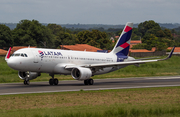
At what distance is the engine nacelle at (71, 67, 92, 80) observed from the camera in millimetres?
34094

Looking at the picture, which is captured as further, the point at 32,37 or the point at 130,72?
the point at 32,37

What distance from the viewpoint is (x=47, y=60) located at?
34.1 metres

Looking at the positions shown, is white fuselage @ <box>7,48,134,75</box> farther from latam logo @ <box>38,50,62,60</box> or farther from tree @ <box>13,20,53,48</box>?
tree @ <box>13,20,53,48</box>

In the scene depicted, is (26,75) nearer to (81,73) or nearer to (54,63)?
(54,63)

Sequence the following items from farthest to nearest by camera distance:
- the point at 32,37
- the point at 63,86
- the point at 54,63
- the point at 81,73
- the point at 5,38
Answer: the point at 32,37, the point at 5,38, the point at 54,63, the point at 81,73, the point at 63,86

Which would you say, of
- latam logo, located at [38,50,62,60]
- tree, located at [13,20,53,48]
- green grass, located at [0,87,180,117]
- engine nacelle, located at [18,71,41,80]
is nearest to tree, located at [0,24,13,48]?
tree, located at [13,20,53,48]

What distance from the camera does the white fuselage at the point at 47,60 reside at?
3212 centimetres

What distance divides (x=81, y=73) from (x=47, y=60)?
3.90 meters

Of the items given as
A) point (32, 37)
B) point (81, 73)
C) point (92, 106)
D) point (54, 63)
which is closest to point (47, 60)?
point (54, 63)

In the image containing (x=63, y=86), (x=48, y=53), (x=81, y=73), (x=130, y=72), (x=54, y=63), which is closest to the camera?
(x=63, y=86)

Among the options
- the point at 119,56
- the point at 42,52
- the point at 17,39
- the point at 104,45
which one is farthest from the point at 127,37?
the point at 104,45

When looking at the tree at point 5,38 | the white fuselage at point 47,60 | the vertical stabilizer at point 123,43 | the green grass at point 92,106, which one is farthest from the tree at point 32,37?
the green grass at point 92,106

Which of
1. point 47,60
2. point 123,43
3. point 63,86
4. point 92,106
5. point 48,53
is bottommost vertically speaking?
point 63,86

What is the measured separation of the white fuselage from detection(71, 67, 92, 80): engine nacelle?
1.10 metres
